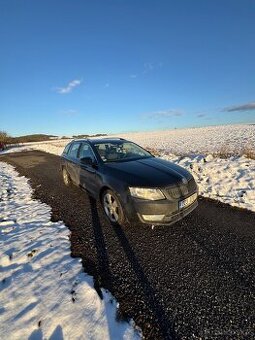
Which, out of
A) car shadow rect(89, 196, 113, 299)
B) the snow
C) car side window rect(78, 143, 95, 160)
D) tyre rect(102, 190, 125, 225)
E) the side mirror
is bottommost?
car shadow rect(89, 196, 113, 299)

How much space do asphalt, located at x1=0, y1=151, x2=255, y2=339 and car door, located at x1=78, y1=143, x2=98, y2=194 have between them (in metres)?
0.69

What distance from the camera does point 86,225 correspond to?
185 inches

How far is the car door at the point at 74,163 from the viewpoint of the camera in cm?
630

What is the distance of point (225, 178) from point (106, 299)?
5.22 metres

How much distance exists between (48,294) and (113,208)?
2039 mm

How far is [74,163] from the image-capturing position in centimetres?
647

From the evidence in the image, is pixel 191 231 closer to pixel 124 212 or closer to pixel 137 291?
pixel 124 212

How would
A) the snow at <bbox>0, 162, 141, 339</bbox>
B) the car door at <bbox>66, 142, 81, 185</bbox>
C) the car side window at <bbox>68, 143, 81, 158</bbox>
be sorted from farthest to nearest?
1. the car side window at <bbox>68, 143, 81, 158</bbox>
2. the car door at <bbox>66, 142, 81, 185</bbox>
3. the snow at <bbox>0, 162, 141, 339</bbox>

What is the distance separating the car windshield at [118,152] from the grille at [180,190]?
159 cm

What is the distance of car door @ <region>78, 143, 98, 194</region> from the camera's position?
5.15 m

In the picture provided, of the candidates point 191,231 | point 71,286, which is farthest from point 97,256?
point 191,231

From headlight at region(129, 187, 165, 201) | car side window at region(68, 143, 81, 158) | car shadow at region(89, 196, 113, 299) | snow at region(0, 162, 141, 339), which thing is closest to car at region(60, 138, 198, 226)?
headlight at region(129, 187, 165, 201)

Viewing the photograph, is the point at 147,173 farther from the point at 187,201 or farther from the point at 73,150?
the point at 73,150

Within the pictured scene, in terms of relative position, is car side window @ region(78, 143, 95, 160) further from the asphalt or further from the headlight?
the headlight
